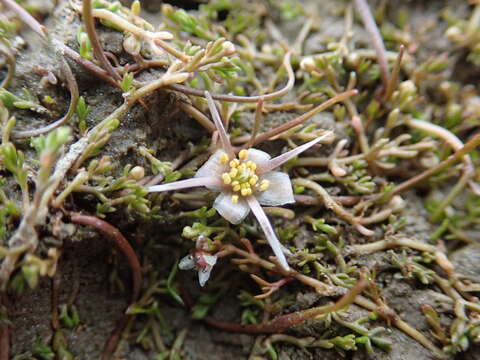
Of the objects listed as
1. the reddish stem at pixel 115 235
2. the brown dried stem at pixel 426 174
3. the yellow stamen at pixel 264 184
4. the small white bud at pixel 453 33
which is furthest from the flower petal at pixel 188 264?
the small white bud at pixel 453 33

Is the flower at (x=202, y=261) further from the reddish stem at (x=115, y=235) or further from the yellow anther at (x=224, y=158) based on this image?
the yellow anther at (x=224, y=158)

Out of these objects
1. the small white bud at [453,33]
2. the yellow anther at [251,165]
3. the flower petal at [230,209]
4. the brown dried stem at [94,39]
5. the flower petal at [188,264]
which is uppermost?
the small white bud at [453,33]

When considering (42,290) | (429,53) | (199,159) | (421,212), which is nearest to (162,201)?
(199,159)

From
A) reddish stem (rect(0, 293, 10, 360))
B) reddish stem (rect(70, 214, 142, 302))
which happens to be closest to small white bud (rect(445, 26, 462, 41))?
reddish stem (rect(70, 214, 142, 302))

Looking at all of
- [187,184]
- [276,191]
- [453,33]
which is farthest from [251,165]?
[453,33]

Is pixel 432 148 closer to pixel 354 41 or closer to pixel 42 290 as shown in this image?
pixel 354 41

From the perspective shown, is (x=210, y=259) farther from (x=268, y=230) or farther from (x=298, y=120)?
(x=298, y=120)

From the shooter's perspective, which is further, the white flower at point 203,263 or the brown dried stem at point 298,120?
the brown dried stem at point 298,120

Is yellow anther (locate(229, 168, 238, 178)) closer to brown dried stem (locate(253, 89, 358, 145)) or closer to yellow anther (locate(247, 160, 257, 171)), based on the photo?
yellow anther (locate(247, 160, 257, 171))
